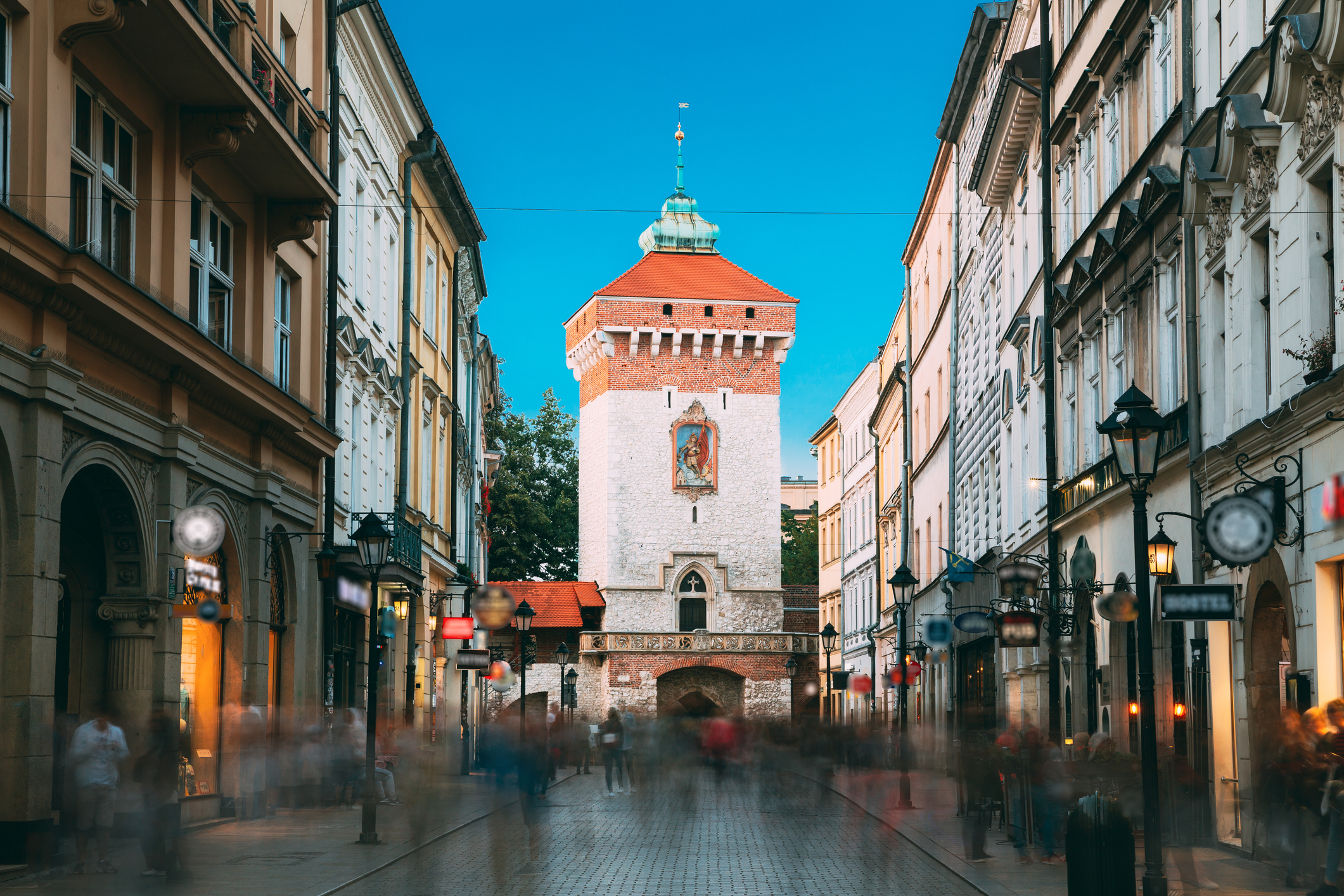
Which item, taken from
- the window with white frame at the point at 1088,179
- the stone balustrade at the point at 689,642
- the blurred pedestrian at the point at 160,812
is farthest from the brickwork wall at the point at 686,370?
the blurred pedestrian at the point at 160,812

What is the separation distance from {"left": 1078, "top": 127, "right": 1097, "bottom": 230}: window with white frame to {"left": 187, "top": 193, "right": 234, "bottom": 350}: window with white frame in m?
12.5

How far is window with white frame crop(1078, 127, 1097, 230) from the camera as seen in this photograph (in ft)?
82.6

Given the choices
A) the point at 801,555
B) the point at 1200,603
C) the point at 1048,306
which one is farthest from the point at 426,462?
the point at 801,555

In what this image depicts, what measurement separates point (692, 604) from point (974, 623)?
47574mm

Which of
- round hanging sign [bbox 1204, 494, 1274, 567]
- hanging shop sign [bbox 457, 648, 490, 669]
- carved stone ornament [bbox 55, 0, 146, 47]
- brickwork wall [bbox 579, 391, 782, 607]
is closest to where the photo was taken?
round hanging sign [bbox 1204, 494, 1274, 567]

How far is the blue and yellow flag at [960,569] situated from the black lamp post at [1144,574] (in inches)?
857

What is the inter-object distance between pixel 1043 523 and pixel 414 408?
15470 mm

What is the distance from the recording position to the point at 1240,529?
14.9 metres

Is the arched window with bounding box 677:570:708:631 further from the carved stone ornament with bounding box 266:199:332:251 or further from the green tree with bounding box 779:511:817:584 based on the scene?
the carved stone ornament with bounding box 266:199:332:251

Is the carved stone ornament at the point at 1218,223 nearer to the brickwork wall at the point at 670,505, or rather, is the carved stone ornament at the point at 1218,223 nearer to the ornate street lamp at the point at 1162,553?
the ornate street lamp at the point at 1162,553

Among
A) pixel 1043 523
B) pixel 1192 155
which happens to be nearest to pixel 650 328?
pixel 1043 523

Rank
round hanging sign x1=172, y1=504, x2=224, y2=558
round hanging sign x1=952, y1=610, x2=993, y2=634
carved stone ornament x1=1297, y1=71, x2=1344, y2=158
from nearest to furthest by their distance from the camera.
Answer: carved stone ornament x1=1297, y1=71, x2=1344, y2=158 → round hanging sign x1=172, y1=504, x2=224, y2=558 → round hanging sign x1=952, y1=610, x2=993, y2=634

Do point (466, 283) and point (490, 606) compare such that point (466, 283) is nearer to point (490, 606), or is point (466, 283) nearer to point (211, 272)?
point (490, 606)

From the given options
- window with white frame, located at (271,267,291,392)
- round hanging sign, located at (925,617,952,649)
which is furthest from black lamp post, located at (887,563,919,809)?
window with white frame, located at (271,267,291,392)
